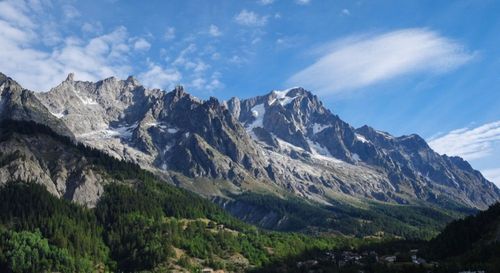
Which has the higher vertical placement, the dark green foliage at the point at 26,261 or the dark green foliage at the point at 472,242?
the dark green foliage at the point at 26,261

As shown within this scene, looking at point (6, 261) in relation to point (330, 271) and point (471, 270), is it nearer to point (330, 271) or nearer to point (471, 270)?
point (330, 271)

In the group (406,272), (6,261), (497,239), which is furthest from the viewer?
(6,261)

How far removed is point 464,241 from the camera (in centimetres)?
17888

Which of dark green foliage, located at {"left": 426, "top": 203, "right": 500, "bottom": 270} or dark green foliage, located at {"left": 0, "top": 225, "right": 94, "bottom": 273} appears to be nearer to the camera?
dark green foliage, located at {"left": 426, "top": 203, "right": 500, "bottom": 270}

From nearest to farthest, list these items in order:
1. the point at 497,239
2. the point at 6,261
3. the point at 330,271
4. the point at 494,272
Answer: the point at 494,272 → the point at 497,239 → the point at 330,271 → the point at 6,261

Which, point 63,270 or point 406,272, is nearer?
point 406,272

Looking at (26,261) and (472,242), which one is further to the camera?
(26,261)

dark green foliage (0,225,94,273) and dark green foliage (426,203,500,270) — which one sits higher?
dark green foliage (0,225,94,273)

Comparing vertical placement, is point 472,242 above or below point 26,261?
below

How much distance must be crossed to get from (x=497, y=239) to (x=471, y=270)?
112 ft

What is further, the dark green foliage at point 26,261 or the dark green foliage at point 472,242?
the dark green foliage at point 26,261

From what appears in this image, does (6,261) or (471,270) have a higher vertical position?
(6,261)

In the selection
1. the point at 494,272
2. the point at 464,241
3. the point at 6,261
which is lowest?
the point at 494,272

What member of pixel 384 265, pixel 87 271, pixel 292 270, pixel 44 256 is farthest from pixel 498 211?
pixel 44 256
